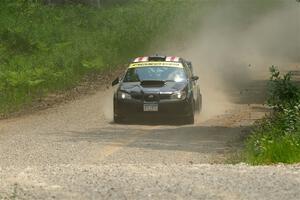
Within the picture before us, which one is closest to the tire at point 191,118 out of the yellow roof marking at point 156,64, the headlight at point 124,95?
the headlight at point 124,95

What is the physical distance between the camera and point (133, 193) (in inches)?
362

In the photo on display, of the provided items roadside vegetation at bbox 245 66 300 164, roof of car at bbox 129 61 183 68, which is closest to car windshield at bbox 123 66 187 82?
roof of car at bbox 129 61 183 68

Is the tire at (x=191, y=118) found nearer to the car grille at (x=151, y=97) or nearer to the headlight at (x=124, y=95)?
the car grille at (x=151, y=97)

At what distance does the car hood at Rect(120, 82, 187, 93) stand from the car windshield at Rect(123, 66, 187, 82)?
30 centimetres

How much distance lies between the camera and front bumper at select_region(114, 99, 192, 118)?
20406mm

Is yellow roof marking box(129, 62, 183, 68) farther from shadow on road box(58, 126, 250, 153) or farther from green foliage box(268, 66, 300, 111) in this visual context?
green foliage box(268, 66, 300, 111)

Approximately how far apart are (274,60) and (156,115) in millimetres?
21741

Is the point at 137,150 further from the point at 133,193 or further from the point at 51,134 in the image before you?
the point at 133,193

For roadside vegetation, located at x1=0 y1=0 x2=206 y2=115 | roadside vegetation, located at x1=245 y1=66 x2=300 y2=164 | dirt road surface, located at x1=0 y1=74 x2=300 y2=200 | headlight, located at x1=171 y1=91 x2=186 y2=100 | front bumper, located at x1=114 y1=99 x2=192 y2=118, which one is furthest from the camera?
roadside vegetation, located at x1=0 y1=0 x2=206 y2=115

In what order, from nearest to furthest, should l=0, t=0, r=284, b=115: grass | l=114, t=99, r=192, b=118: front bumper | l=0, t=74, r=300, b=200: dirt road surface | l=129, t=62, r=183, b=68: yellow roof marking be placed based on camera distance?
l=0, t=74, r=300, b=200: dirt road surface
l=114, t=99, r=192, b=118: front bumper
l=129, t=62, r=183, b=68: yellow roof marking
l=0, t=0, r=284, b=115: grass

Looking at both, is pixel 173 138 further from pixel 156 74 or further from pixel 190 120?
pixel 156 74

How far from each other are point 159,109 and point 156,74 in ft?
4.76

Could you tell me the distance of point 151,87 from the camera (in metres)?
20.8

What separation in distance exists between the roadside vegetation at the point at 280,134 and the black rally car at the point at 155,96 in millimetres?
2796
